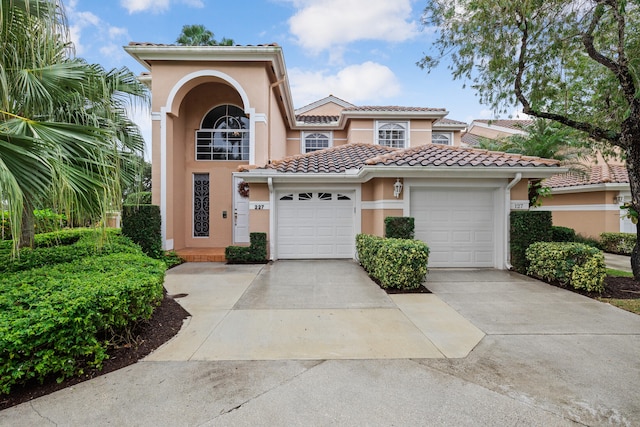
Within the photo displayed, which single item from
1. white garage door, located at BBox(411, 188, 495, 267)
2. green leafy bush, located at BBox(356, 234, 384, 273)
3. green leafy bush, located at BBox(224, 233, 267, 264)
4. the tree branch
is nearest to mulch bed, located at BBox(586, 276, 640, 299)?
white garage door, located at BBox(411, 188, 495, 267)

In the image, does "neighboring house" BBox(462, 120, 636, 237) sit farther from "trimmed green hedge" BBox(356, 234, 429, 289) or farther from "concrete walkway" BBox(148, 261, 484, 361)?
"concrete walkway" BBox(148, 261, 484, 361)

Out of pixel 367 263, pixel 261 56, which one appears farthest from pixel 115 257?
pixel 261 56

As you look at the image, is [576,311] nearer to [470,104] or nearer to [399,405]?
[399,405]

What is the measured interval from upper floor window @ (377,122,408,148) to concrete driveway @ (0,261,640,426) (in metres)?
10.9

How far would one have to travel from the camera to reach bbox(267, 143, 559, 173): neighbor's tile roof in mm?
7798

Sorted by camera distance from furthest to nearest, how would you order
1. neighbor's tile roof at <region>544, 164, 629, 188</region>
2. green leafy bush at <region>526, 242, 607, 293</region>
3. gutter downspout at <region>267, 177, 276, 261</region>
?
neighbor's tile roof at <region>544, 164, 629, 188</region> < gutter downspout at <region>267, 177, 276, 261</region> < green leafy bush at <region>526, 242, 607, 293</region>

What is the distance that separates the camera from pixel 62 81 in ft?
14.2

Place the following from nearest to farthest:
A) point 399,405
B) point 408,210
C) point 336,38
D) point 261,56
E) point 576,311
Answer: point 399,405 → point 576,311 → point 408,210 → point 261,56 → point 336,38

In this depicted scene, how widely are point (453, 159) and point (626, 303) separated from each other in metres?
4.59

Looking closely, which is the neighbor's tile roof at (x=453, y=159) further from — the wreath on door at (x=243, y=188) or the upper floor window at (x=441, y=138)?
the upper floor window at (x=441, y=138)

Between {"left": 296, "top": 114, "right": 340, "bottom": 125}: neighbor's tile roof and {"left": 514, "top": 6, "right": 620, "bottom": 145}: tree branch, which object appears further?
{"left": 296, "top": 114, "right": 340, "bottom": 125}: neighbor's tile roof

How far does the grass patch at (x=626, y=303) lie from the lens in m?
5.00

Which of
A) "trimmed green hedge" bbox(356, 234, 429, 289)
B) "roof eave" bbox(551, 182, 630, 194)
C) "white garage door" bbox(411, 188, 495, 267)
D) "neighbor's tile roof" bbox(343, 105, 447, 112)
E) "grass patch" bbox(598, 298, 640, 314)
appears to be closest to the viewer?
"grass patch" bbox(598, 298, 640, 314)

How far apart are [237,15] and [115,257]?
Answer: 10.3m
